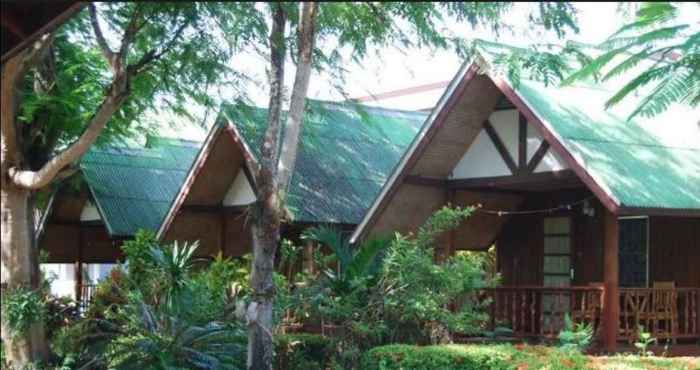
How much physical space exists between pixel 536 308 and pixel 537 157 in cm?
249

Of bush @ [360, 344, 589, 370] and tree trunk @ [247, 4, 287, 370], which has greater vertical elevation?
tree trunk @ [247, 4, 287, 370]

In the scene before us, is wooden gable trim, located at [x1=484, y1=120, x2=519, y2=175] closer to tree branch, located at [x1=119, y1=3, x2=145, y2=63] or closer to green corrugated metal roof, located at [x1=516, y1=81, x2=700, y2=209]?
green corrugated metal roof, located at [x1=516, y1=81, x2=700, y2=209]

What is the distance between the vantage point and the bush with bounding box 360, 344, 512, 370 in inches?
540

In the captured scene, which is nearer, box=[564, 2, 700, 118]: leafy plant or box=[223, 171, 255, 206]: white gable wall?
box=[564, 2, 700, 118]: leafy plant

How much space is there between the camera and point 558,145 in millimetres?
15820

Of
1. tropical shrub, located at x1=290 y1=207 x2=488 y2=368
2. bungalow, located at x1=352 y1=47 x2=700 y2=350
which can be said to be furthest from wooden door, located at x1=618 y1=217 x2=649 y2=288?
tropical shrub, located at x1=290 y1=207 x2=488 y2=368

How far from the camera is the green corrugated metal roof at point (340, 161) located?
68.2 ft

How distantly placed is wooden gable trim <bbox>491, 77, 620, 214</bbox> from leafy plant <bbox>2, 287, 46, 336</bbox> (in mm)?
7658

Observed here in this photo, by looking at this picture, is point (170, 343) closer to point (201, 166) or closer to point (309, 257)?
point (309, 257)

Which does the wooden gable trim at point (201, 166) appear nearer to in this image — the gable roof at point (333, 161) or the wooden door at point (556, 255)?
the gable roof at point (333, 161)

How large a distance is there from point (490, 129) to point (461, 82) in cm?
165

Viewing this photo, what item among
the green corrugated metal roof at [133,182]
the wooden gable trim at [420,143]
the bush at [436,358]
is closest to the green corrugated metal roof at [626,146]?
the wooden gable trim at [420,143]

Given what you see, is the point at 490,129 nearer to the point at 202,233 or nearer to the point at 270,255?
the point at 270,255

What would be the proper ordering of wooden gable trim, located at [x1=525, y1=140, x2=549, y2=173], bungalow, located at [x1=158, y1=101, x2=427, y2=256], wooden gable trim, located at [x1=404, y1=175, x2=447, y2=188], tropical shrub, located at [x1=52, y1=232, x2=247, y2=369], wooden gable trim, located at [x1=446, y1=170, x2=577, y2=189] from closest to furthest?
tropical shrub, located at [x1=52, y1=232, x2=247, y2=369] → wooden gable trim, located at [x1=446, y1=170, x2=577, y2=189] → wooden gable trim, located at [x1=525, y1=140, x2=549, y2=173] → wooden gable trim, located at [x1=404, y1=175, x2=447, y2=188] → bungalow, located at [x1=158, y1=101, x2=427, y2=256]
